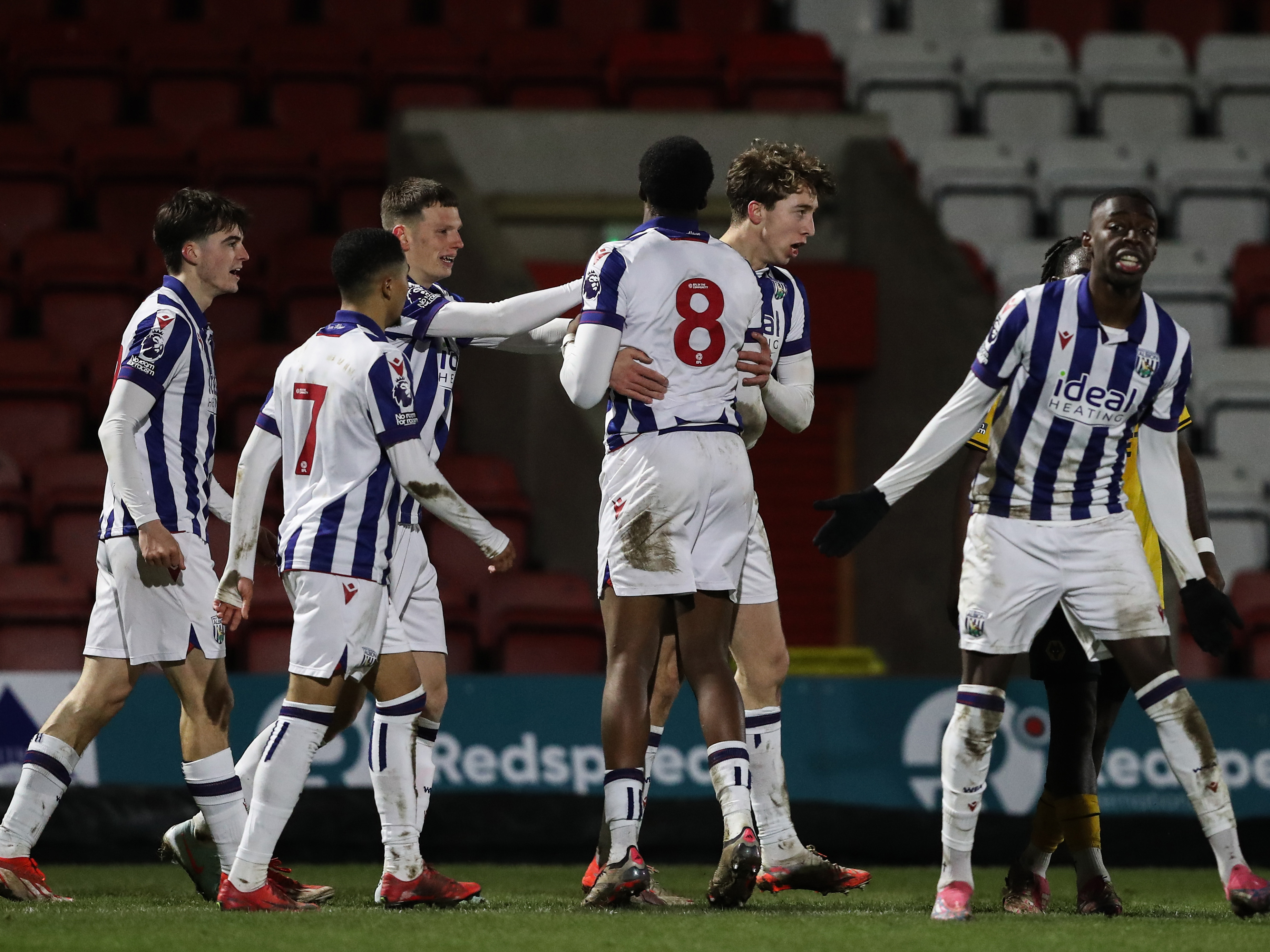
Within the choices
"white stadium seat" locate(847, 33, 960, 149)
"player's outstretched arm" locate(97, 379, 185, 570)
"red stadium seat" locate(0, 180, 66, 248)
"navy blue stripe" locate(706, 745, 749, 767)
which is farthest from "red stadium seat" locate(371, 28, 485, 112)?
→ "navy blue stripe" locate(706, 745, 749, 767)

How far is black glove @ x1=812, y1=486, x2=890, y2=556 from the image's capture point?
485 centimetres

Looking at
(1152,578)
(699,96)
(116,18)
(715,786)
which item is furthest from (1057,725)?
(116,18)

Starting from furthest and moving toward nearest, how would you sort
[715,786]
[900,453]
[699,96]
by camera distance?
[699,96] → [900,453] → [715,786]

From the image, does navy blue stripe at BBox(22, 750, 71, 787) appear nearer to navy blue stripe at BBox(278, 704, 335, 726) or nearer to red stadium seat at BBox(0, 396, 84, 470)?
navy blue stripe at BBox(278, 704, 335, 726)

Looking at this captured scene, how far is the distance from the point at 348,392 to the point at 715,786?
161 cm

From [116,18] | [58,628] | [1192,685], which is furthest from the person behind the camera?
[116,18]

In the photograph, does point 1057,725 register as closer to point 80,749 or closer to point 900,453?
point 80,749

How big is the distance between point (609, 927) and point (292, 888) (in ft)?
4.86

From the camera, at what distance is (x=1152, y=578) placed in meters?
5.07

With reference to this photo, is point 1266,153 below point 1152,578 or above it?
above

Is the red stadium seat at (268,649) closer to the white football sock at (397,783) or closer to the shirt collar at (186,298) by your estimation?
the shirt collar at (186,298)

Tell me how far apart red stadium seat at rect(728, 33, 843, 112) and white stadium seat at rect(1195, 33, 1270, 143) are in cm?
296

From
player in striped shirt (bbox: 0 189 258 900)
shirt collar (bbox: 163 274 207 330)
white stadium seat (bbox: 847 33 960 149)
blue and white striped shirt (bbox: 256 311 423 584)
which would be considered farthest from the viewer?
white stadium seat (bbox: 847 33 960 149)

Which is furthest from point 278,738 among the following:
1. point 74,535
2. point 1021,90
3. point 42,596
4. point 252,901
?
point 1021,90
